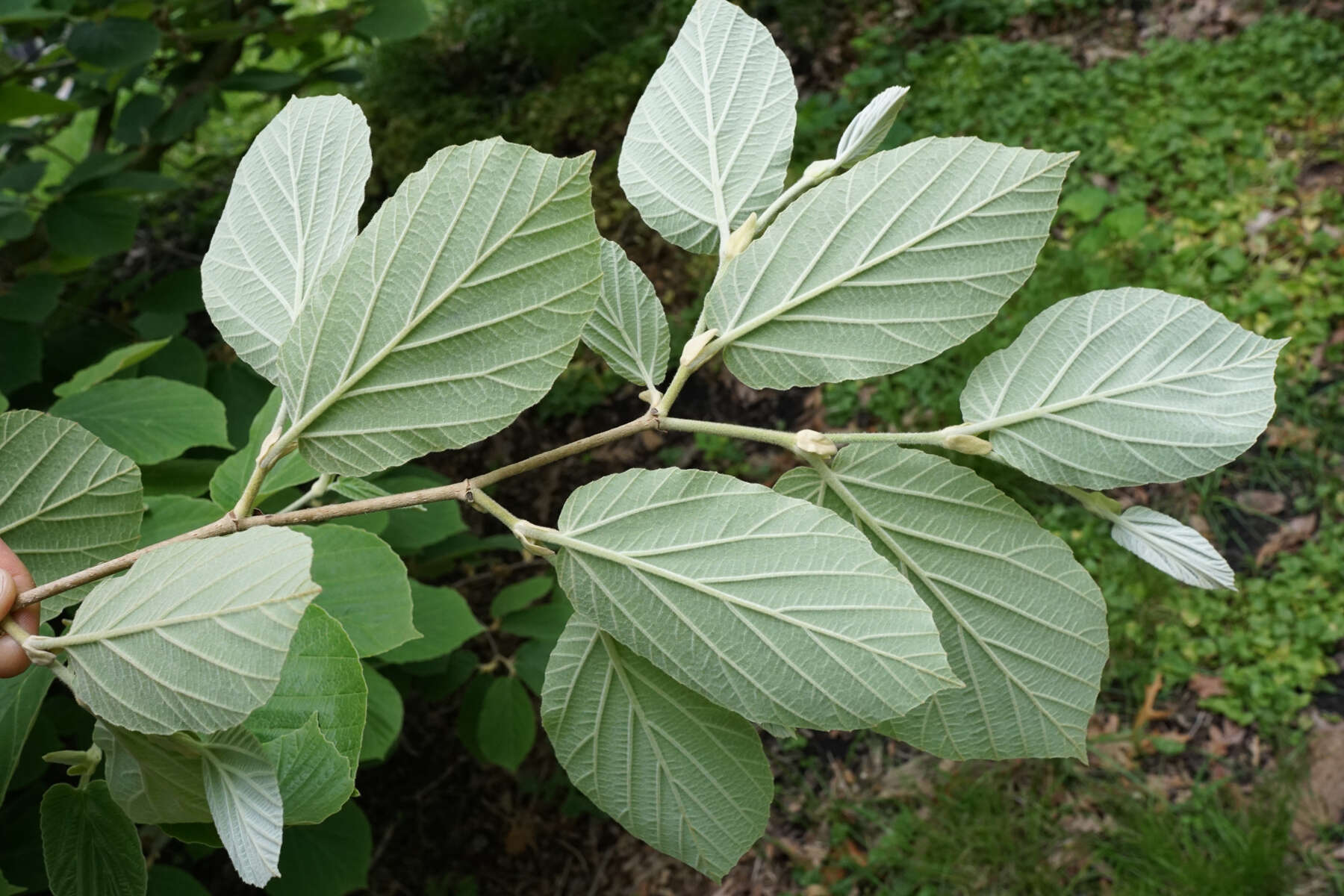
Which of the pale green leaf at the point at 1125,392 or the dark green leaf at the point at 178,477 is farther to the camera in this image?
the dark green leaf at the point at 178,477

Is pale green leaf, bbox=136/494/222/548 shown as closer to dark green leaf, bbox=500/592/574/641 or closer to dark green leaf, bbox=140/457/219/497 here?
dark green leaf, bbox=140/457/219/497

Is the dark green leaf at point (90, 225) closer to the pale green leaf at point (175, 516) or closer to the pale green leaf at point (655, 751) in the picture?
the pale green leaf at point (175, 516)

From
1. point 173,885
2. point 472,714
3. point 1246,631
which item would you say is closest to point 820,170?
point 173,885

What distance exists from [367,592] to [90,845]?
1.07 ft

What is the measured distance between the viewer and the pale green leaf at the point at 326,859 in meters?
1.49

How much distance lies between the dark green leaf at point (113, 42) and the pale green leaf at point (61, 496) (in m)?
1.61

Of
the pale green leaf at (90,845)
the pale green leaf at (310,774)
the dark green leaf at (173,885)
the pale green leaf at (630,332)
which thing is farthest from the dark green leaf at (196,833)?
the dark green leaf at (173,885)

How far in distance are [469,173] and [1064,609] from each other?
1.42ft

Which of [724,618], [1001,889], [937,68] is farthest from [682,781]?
[937,68]

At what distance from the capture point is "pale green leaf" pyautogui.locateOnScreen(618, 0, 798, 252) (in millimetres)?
601

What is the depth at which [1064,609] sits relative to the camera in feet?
1.82

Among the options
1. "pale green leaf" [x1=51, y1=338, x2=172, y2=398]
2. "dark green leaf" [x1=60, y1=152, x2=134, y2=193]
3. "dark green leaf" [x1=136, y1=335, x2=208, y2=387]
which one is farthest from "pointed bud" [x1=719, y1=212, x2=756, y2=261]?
"dark green leaf" [x1=60, y1=152, x2=134, y2=193]

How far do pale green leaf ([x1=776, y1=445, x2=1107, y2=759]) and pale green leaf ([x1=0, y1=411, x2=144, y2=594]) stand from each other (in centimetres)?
48

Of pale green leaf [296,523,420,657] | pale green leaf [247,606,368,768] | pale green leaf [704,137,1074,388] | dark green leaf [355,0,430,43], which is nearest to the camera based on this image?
→ pale green leaf [704,137,1074,388]
